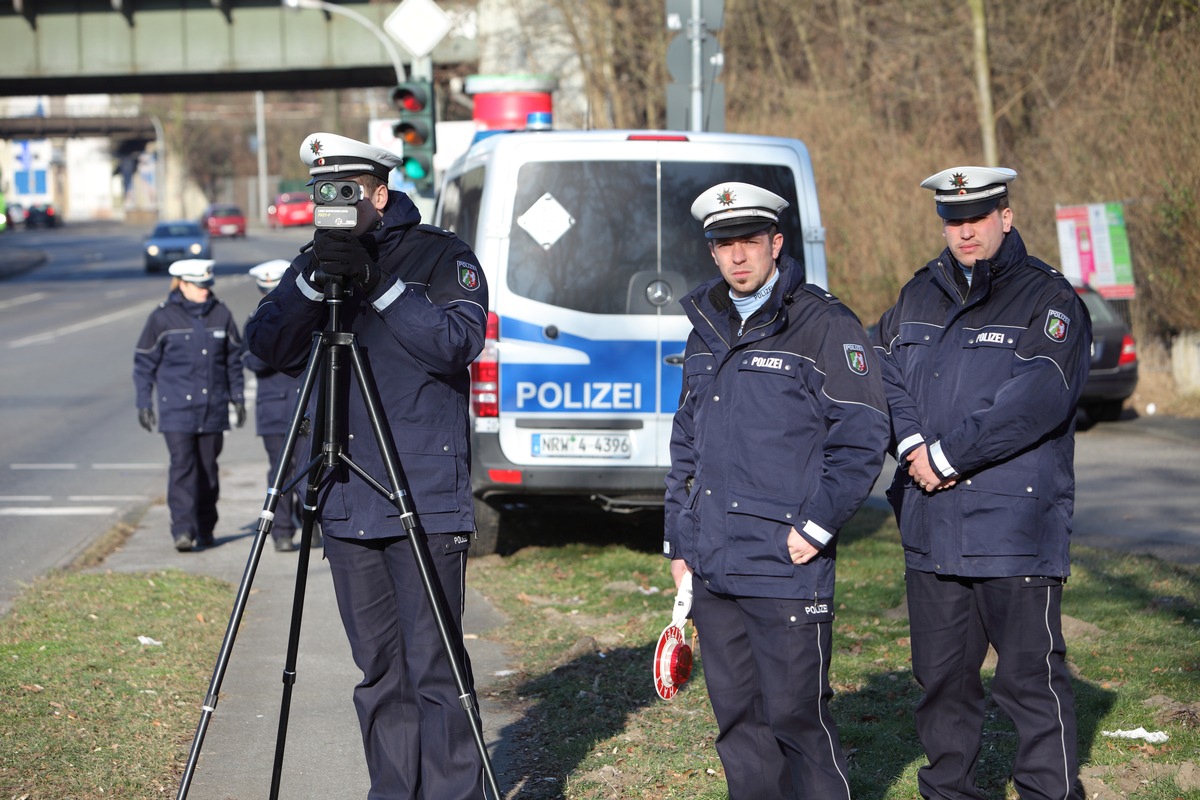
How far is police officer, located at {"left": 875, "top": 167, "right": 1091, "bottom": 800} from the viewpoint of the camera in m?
4.23

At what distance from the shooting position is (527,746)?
5.49m

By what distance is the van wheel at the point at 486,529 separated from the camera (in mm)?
9039

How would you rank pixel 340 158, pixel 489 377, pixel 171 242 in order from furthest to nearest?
pixel 171 242, pixel 489 377, pixel 340 158

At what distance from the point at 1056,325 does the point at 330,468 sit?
2149mm

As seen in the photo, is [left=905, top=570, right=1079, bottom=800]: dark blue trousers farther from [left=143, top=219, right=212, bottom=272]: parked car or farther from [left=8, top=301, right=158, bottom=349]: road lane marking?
[left=143, top=219, right=212, bottom=272]: parked car

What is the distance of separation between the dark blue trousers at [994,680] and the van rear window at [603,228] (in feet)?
12.7

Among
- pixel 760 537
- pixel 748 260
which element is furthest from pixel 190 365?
pixel 760 537

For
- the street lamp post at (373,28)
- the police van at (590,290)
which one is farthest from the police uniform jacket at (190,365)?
the street lamp post at (373,28)

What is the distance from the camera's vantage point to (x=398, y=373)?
13.9 ft

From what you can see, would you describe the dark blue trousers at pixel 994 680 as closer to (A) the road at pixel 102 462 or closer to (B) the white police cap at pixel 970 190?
(B) the white police cap at pixel 970 190

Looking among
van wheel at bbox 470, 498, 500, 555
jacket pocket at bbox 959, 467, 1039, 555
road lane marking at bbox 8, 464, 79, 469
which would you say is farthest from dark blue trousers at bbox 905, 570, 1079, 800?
road lane marking at bbox 8, 464, 79, 469

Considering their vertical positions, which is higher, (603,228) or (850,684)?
(603,228)

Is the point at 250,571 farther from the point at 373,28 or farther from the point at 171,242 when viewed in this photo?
the point at 171,242

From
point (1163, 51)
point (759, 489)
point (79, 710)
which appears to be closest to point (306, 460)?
point (759, 489)
